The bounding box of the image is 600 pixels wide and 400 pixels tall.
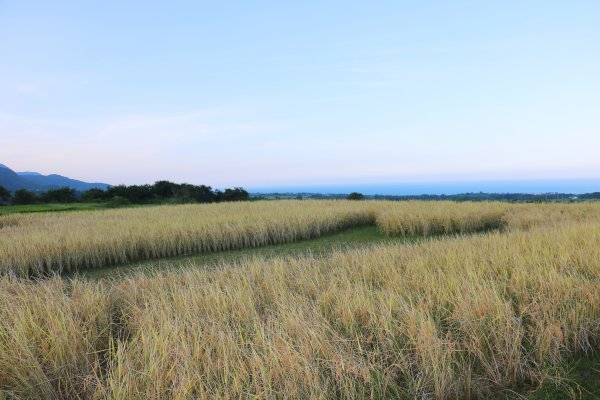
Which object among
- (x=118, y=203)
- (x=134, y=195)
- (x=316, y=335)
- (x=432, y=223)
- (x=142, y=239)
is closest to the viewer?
(x=316, y=335)

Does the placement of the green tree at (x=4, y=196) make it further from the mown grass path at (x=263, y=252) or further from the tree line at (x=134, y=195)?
the mown grass path at (x=263, y=252)

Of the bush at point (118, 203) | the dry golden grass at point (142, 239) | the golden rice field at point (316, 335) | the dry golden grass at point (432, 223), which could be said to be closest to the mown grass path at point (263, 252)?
the dry golden grass at point (142, 239)

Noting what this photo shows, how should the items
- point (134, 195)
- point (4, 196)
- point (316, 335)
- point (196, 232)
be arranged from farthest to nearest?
point (134, 195), point (4, 196), point (196, 232), point (316, 335)

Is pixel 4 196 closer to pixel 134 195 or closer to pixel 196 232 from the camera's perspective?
pixel 134 195

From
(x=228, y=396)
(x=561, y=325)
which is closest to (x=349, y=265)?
(x=561, y=325)

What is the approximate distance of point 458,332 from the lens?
2393 mm

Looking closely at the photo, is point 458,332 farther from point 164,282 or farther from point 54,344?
point 164,282

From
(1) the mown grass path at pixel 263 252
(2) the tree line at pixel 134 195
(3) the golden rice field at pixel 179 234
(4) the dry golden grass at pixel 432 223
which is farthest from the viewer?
(2) the tree line at pixel 134 195

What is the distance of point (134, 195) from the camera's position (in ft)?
79.5

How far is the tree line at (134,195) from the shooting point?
21.1 meters

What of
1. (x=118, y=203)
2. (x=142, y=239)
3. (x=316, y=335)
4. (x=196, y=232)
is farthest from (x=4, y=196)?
(x=316, y=335)

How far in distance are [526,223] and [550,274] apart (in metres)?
6.33

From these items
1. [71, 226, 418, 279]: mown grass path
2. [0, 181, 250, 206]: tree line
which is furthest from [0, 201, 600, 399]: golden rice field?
[0, 181, 250, 206]: tree line

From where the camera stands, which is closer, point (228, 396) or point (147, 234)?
point (228, 396)
